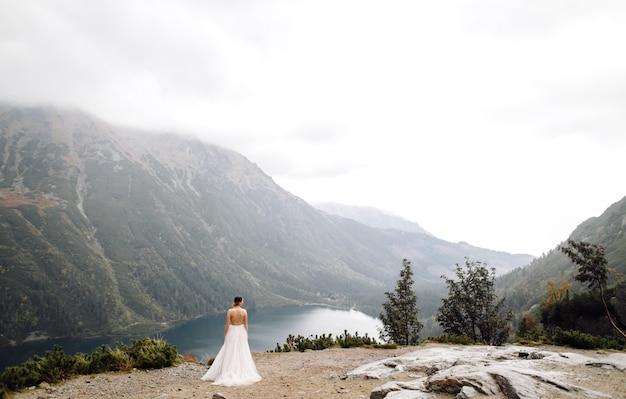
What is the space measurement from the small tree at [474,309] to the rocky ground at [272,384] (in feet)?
94.7

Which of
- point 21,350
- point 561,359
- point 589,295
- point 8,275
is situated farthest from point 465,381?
point 8,275

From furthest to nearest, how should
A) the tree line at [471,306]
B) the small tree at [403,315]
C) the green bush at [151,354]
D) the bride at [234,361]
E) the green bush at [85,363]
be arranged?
the small tree at [403,315], the tree line at [471,306], the green bush at [151,354], the bride at [234,361], the green bush at [85,363]

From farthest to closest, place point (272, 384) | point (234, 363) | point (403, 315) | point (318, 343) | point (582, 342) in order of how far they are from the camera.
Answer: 1. point (403, 315)
2. point (318, 343)
3. point (582, 342)
4. point (234, 363)
5. point (272, 384)

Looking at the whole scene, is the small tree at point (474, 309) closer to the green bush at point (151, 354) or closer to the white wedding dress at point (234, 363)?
the white wedding dress at point (234, 363)

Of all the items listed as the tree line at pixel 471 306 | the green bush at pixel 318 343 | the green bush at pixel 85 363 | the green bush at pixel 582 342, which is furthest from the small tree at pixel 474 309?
the green bush at pixel 85 363

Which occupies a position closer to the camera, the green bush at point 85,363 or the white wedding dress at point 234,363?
the green bush at point 85,363

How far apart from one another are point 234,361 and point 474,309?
34.5 m

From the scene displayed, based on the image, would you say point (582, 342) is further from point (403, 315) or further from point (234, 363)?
point (403, 315)

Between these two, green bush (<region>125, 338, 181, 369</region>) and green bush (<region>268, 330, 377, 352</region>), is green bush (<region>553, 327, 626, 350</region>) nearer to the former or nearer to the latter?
green bush (<region>268, 330, 377, 352</region>)

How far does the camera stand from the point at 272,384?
502 inches

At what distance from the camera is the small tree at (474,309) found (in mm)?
38969

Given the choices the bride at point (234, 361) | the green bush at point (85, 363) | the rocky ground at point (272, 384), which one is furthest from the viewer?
the bride at point (234, 361)

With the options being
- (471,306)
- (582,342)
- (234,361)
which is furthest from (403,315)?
(234,361)

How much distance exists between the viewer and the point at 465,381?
28.6 ft
